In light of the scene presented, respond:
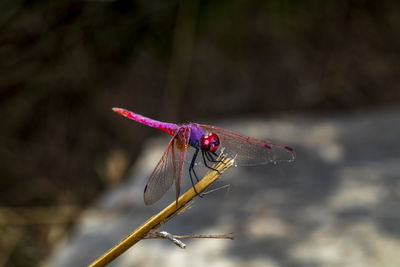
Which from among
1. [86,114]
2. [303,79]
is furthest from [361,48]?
[86,114]

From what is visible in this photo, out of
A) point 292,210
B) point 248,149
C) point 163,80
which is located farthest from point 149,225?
point 163,80

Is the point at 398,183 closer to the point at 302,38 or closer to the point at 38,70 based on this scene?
the point at 302,38

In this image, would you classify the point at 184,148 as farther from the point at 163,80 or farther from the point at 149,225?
the point at 163,80

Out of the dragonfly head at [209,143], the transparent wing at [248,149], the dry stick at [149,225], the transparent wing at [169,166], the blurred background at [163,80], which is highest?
the blurred background at [163,80]

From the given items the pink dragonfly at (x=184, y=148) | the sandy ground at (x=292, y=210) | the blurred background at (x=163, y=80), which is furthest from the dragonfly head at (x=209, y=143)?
the blurred background at (x=163, y=80)

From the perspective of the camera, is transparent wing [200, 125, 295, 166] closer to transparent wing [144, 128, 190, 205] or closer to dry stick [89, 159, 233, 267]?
transparent wing [144, 128, 190, 205]

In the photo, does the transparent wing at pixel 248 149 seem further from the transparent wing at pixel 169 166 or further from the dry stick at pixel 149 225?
the dry stick at pixel 149 225
